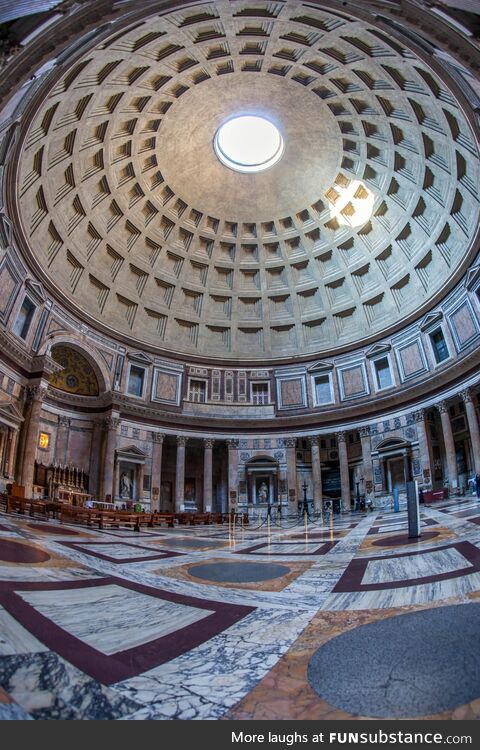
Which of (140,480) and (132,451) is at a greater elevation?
(132,451)

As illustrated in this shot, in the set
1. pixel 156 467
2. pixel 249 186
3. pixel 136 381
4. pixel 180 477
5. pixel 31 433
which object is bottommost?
pixel 180 477

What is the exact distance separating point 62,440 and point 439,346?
29.6m

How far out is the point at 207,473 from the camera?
36.2 meters

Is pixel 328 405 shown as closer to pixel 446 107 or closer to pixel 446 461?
pixel 446 461

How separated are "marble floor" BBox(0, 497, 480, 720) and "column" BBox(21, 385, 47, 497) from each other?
2160 centimetres

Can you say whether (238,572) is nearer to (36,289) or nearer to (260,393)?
(36,289)

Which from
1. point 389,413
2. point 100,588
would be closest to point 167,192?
point 389,413

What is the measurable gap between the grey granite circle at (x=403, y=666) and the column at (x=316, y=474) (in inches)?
1292

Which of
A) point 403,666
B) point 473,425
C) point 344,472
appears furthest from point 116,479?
point 403,666

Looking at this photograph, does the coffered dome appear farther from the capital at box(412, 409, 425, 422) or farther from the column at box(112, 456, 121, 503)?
the column at box(112, 456, 121, 503)

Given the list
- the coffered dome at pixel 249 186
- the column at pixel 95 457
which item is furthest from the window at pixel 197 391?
the column at pixel 95 457

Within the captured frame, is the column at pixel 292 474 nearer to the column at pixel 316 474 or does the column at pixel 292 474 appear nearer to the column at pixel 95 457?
the column at pixel 316 474

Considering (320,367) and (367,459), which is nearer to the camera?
(367,459)

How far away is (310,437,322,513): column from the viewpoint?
35000 mm
